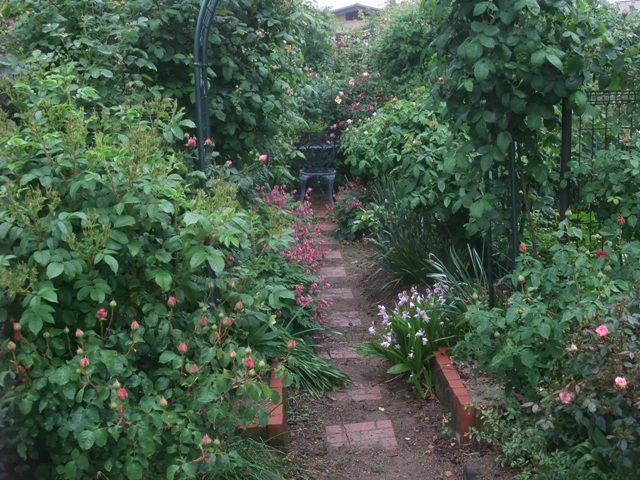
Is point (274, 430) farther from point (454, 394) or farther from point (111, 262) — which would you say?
point (111, 262)

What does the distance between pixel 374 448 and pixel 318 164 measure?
650 centimetres

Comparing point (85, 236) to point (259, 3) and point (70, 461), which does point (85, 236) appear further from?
point (259, 3)

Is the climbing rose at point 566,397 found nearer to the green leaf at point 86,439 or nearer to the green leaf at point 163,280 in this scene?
the green leaf at point 163,280

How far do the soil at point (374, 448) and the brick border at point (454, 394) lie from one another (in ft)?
0.23

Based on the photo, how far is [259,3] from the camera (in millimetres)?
5238

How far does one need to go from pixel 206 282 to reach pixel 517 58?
6.26 feet

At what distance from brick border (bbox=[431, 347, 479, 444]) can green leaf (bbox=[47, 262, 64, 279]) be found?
205 centimetres

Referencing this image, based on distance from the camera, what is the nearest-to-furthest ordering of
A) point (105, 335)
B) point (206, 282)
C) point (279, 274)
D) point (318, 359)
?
point (105, 335) → point (206, 282) → point (318, 359) → point (279, 274)

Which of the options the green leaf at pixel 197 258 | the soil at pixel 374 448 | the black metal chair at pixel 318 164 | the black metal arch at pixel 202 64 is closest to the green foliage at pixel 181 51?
the black metal arch at pixel 202 64

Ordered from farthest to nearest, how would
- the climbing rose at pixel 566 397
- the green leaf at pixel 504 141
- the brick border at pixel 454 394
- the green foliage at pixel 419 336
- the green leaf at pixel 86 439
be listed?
the green foliage at pixel 419 336 < the green leaf at pixel 504 141 < the brick border at pixel 454 394 < the climbing rose at pixel 566 397 < the green leaf at pixel 86 439

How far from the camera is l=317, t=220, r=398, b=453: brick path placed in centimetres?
397

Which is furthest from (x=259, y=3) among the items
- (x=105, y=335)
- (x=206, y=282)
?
(x=105, y=335)

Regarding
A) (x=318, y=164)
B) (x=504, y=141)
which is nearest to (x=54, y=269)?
(x=504, y=141)

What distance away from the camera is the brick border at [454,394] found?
3.67 meters
